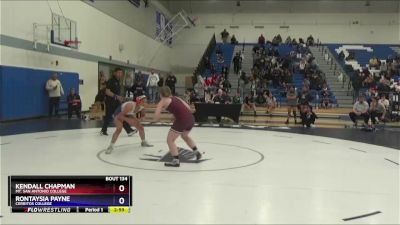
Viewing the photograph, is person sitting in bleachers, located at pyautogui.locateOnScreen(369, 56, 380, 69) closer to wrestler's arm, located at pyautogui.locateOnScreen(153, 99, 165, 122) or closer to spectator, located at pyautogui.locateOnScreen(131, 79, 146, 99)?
spectator, located at pyautogui.locateOnScreen(131, 79, 146, 99)

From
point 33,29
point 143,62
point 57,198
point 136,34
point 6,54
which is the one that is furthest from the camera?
point 143,62

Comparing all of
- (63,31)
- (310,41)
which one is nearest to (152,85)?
(63,31)

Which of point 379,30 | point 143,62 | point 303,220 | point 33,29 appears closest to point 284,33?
point 379,30

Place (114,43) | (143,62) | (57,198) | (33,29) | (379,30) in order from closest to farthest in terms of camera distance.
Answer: (57,198), (33,29), (114,43), (143,62), (379,30)

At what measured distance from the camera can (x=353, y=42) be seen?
33781mm

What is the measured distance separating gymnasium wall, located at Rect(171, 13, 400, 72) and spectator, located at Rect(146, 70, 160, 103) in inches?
491

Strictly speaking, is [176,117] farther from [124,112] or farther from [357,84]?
[357,84]

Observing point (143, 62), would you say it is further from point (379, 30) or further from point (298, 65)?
point (379, 30)

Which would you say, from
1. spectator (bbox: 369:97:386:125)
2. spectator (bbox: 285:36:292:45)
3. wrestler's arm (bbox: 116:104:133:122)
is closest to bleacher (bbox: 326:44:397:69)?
spectator (bbox: 285:36:292:45)

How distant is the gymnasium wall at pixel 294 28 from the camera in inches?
1328

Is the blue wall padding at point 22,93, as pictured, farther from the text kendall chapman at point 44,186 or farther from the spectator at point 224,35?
the spectator at point 224,35

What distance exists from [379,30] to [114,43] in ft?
78.5
